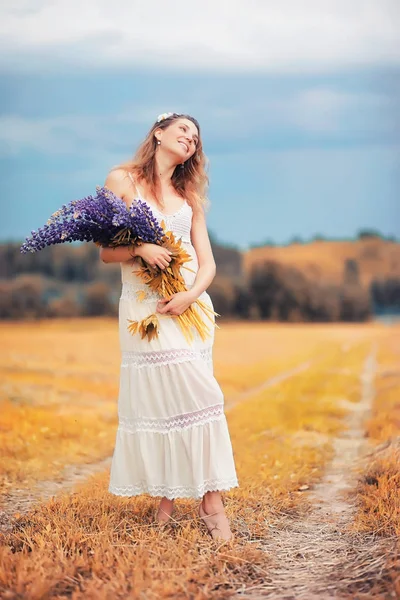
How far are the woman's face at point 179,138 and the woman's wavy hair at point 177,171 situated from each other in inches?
1.3

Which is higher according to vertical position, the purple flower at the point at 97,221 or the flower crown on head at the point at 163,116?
the flower crown on head at the point at 163,116

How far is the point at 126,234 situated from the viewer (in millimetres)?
3400

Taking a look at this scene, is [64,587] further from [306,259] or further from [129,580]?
[306,259]

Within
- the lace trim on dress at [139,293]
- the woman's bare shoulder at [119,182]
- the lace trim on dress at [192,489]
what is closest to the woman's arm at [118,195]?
the woman's bare shoulder at [119,182]

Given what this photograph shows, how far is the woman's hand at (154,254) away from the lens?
339cm

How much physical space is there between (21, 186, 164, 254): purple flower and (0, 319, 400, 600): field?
1.22 metres

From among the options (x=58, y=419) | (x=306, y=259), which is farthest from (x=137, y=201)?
(x=306, y=259)

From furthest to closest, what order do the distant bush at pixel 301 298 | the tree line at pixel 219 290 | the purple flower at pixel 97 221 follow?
the distant bush at pixel 301 298, the tree line at pixel 219 290, the purple flower at pixel 97 221

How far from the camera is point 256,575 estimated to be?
10.1 feet

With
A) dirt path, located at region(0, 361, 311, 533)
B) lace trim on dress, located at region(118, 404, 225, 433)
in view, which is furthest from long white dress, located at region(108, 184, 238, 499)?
dirt path, located at region(0, 361, 311, 533)

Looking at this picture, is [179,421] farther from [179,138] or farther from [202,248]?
[179,138]

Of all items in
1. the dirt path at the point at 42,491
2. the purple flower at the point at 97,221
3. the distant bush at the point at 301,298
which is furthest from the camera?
the distant bush at the point at 301,298

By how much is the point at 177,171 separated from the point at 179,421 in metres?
1.18

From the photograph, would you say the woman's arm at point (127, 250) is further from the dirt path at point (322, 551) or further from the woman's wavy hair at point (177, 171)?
the dirt path at point (322, 551)
